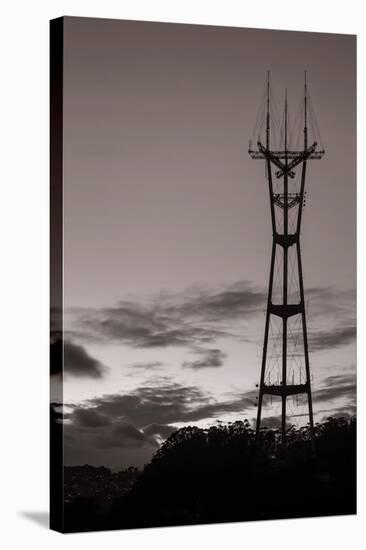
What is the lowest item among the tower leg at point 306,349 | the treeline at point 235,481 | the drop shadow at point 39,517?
the drop shadow at point 39,517

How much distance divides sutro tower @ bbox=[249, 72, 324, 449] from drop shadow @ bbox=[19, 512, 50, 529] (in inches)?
67.0

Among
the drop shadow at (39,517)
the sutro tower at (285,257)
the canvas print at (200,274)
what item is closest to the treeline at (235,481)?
the canvas print at (200,274)

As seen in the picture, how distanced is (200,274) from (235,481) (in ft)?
5.05

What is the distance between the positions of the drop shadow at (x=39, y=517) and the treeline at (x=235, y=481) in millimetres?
617

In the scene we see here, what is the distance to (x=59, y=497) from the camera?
1256cm

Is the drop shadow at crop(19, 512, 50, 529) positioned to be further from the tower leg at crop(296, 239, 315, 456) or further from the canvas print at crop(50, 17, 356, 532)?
the tower leg at crop(296, 239, 315, 456)

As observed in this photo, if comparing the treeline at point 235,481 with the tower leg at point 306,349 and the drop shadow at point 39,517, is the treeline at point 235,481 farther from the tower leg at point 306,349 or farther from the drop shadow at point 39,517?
the drop shadow at point 39,517

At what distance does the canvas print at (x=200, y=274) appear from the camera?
1255 centimetres

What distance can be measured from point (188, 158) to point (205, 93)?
496 millimetres

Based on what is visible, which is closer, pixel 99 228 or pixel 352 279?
pixel 99 228

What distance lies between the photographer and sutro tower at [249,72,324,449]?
1320 cm

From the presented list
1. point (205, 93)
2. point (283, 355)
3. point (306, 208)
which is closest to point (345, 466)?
point (283, 355)

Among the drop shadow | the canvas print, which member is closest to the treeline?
the canvas print

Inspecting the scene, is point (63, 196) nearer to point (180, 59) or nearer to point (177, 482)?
point (180, 59)
